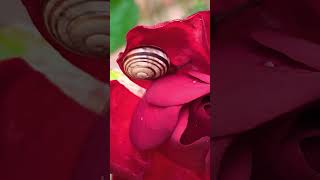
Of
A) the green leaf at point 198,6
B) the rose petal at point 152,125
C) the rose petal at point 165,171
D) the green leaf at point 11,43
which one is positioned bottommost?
the rose petal at point 165,171

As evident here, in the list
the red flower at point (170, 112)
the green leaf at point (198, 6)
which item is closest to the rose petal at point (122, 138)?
the red flower at point (170, 112)

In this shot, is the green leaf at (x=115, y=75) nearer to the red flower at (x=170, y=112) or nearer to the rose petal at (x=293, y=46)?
the red flower at (x=170, y=112)

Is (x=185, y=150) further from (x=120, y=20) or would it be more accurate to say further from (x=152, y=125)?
(x=120, y=20)

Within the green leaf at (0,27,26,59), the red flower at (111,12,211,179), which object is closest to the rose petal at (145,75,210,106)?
the red flower at (111,12,211,179)

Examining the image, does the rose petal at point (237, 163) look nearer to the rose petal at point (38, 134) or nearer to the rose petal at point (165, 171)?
the rose petal at point (165, 171)

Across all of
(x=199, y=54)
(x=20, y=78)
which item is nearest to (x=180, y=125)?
(x=199, y=54)

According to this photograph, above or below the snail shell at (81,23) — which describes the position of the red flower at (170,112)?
below
